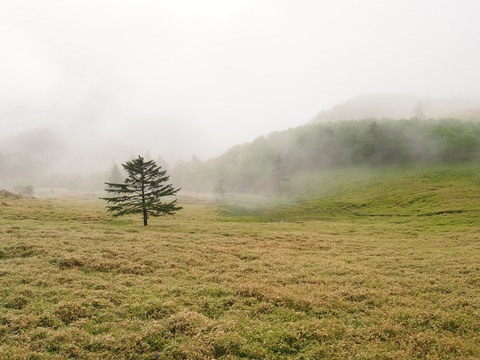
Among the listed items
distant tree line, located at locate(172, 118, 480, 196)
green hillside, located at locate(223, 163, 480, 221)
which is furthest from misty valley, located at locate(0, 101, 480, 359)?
distant tree line, located at locate(172, 118, 480, 196)

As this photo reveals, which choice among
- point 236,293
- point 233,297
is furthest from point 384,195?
point 233,297

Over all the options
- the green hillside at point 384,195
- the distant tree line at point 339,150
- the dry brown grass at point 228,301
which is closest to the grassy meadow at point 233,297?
Result: the dry brown grass at point 228,301

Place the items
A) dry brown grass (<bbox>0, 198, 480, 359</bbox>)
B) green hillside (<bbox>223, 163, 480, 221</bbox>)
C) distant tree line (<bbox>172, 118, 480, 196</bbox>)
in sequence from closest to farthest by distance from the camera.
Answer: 1. dry brown grass (<bbox>0, 198, 480, 359</bbox>)
2. green hillside (<bbox>223, 163, 480, 221</bbox>)
3. distant tree line (<bbox>172, 118, 480, 196</bbox>)

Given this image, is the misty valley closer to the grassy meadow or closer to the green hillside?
the grassy meadow

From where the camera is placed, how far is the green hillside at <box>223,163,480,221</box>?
62312 mm

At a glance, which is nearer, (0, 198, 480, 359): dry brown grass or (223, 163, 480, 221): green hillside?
(0, 198, 480, 359): dry brown grass

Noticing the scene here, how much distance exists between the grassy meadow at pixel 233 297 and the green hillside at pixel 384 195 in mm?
31452

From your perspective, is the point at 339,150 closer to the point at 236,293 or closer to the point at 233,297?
the point at 236,293

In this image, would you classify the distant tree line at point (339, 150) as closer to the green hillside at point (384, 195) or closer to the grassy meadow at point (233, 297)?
the green hillside at point (384, 195)

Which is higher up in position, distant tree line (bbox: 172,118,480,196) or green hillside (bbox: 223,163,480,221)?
distant tree line (bbox: 172,118,480,196)

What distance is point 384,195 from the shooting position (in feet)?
262

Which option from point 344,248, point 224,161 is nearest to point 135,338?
point 344,248

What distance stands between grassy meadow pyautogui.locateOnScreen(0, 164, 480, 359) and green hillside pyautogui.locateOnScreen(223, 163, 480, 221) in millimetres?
31452

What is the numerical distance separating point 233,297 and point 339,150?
485 ft
